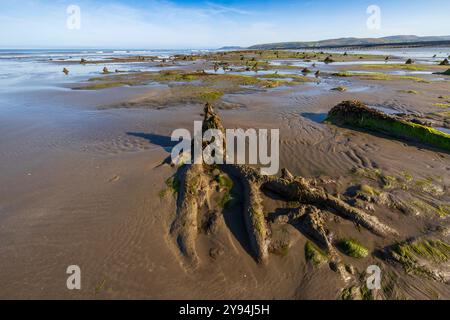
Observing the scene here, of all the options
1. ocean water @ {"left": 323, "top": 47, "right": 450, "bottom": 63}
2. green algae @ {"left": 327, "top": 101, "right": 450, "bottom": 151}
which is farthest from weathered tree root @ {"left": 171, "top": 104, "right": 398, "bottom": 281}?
ocean water @ {"left": 323, "top": 47, "right": 450, "bottom": 63}

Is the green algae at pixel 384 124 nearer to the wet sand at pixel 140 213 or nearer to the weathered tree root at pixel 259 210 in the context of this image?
the wet sand at pixel 140 213

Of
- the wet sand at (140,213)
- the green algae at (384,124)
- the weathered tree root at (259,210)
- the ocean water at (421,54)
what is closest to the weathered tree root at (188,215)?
the weathered tree root at (259,210)

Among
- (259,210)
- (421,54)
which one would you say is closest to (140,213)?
(259,210)

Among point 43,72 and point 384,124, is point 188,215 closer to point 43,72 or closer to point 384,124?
point 384,124

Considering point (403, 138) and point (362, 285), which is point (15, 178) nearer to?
point (362, 285)

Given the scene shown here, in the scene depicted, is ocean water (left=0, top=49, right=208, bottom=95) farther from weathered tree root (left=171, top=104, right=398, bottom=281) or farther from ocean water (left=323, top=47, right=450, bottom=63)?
ocean water (left=323, top=47, right=450, bottom=63)
